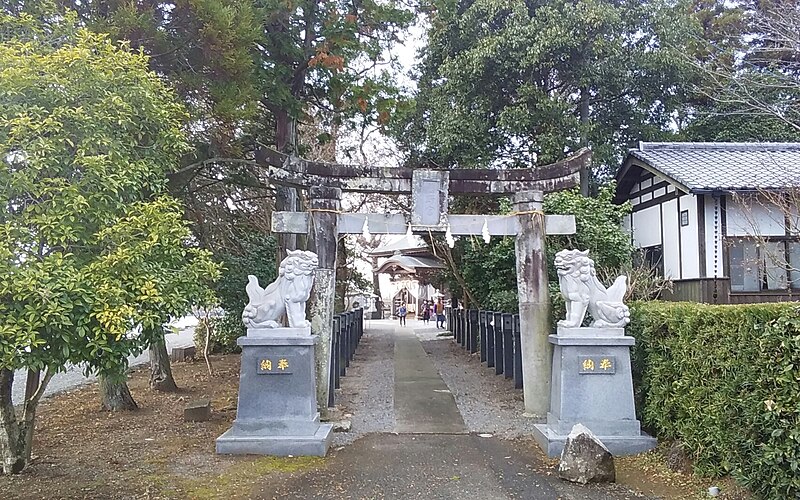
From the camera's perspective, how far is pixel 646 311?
7363mm

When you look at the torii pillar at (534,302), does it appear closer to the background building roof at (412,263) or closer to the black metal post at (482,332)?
the black metal post at (482,332)

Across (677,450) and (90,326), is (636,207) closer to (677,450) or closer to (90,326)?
(677,450)

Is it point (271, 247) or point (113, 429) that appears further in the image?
point (271, 247)

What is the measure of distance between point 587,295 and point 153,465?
16.5ft

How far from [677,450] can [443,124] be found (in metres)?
11.9

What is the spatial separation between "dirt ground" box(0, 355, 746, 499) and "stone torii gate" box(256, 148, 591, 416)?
1886 millimetres

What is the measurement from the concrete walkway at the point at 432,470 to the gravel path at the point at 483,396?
294mm

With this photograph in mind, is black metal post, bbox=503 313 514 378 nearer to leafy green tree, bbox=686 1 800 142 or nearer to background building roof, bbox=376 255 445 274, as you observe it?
background building roof, bbox=376 255 445 274

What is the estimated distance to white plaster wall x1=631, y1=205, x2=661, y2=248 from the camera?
53.6ft

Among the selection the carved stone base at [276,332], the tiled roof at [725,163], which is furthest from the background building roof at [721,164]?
the carved stone base at [276,332]

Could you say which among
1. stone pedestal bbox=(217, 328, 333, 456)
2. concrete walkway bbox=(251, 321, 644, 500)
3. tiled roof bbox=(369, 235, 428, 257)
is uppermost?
tiled roof bbox=(369, 235, 428, 257)

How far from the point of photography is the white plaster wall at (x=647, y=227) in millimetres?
16344

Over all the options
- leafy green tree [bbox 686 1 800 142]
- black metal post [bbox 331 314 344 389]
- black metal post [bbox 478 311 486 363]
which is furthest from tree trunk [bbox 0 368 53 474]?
leafy green tree [bbox 686 1 800 142]

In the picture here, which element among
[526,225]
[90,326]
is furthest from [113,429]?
[526,225]
